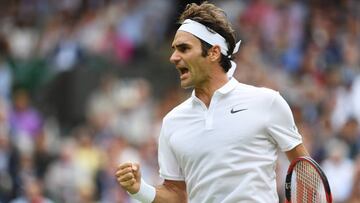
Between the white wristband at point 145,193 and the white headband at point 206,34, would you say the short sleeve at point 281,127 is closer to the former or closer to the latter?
the white headband at point 206,34

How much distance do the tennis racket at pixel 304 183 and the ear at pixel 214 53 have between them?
79 centimetres

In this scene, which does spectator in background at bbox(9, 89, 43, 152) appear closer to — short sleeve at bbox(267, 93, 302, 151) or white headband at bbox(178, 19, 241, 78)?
white headband at bbox(178, 19, 241, 78)

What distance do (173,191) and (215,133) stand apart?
53 centimetres

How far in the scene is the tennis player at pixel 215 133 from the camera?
7562 millimetres

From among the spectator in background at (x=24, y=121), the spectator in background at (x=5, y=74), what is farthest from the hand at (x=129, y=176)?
the spectator in background at (x=5, y=74)

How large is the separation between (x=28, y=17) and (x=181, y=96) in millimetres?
4515

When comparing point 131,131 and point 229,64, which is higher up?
point 229,64

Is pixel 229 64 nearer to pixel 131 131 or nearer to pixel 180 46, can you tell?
pixel 180 46

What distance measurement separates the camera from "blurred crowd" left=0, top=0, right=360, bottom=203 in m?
14.7

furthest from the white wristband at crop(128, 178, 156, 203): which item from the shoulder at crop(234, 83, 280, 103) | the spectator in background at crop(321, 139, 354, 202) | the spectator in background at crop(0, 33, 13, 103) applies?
the spectator in background at crop(0, 33, 13, 103)

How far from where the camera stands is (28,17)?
20406 millimetres

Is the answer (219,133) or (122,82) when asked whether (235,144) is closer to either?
(219,133)

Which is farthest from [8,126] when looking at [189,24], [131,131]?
[189,24]

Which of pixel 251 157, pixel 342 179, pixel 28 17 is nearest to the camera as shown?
pixel 251 157
